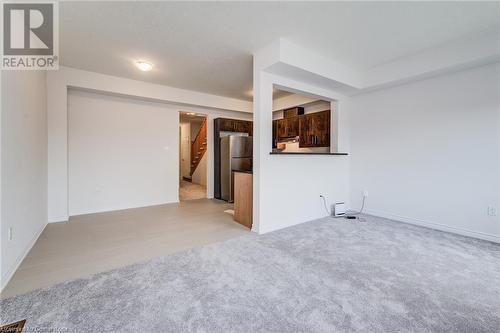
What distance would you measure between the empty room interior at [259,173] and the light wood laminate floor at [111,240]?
3 centimetres

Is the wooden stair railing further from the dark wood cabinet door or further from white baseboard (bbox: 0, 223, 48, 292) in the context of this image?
white baseboard (bbox: 0, 223, 48, 292)

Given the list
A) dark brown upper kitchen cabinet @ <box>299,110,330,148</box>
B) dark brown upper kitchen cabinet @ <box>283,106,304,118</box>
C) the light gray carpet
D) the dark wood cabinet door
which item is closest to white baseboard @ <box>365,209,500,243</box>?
the light gray carpet

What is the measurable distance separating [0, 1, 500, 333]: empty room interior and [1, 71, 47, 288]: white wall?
0.11ft

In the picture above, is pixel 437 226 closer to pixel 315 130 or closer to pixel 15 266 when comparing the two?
pixel 315 130

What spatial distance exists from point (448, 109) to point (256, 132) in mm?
3090

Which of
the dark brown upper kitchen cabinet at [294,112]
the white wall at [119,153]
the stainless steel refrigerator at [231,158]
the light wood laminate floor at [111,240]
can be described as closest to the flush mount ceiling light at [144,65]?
the white wall at [119,153]

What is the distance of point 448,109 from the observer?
135 inches

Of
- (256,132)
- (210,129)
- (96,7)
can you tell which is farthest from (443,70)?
(210,129)

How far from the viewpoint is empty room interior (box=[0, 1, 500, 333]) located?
1.76 m

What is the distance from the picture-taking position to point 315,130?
5.26 meters

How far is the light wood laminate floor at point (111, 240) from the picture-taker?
2178mm

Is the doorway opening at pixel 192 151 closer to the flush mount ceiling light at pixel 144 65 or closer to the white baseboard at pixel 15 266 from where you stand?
the flush mount ceiling light at pixel 144 65

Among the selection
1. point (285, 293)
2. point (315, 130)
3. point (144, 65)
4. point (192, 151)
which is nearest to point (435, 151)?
point (315, 130)

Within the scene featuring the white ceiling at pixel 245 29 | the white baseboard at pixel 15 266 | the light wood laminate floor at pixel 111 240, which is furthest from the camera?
the white ceiling at pixel 245 29
